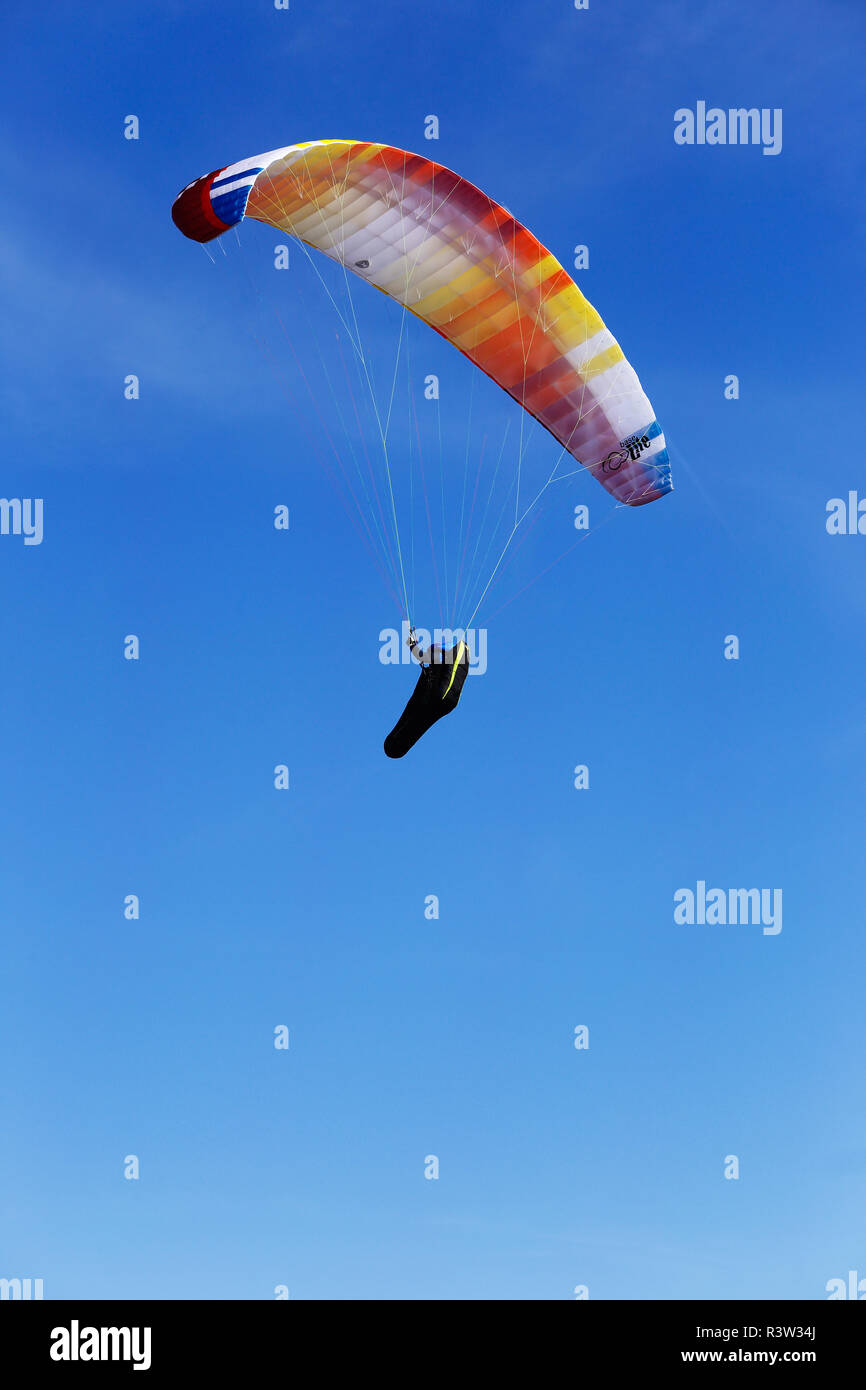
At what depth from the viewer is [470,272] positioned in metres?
24.8

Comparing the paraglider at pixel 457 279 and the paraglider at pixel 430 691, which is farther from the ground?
the paraglider at pixel 457 279

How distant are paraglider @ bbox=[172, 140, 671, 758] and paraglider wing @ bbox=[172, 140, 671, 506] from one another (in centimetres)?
2

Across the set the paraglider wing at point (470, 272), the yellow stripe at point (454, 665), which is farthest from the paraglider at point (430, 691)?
the paraglider wing at point (470, 272)

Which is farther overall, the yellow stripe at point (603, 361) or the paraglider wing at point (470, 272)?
the yellow stripe at point (603, 361)

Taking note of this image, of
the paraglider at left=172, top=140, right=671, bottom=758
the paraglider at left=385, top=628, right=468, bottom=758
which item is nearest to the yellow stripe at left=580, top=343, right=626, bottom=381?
the paraglider at left=172, top=140, right=671, bottom=758

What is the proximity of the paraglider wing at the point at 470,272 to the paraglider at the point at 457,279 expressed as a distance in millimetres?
20

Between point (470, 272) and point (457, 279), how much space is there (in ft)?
0.89

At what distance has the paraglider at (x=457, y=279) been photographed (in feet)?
75.8

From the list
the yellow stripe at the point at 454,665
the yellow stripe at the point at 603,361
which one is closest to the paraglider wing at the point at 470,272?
the yellow stripe at the point at 603,361

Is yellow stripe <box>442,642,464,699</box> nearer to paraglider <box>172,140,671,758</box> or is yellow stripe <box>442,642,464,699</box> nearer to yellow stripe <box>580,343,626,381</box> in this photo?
paraglider <box>172,140,671,758</box>

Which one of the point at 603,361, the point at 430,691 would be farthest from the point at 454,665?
the point at 603,361

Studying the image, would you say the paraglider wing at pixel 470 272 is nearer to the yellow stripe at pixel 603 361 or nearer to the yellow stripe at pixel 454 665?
the yellow stripe at pixel 603 361

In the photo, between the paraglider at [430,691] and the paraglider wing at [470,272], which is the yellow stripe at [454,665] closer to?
the paraglider at [430,691]
